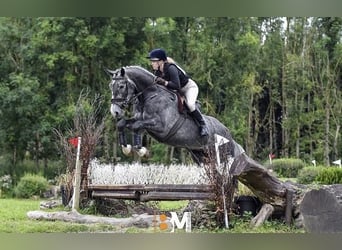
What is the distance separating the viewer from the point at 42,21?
25.3 ft

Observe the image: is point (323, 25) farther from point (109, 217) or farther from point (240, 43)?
point (109, 217)

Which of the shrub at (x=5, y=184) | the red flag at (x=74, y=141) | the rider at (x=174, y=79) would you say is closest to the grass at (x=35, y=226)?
the red flag at (x=74, y=141)

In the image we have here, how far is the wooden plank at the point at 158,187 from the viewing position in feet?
18.3

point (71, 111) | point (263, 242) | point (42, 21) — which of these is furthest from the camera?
point (42, 21)

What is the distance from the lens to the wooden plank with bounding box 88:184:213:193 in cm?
557

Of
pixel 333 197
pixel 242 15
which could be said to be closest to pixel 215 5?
pixel 242 15

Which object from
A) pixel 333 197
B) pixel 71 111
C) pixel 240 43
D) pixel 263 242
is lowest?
pixel 263 242

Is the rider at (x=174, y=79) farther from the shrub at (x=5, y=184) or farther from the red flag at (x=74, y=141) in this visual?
the shrub at (x=5, y=184)

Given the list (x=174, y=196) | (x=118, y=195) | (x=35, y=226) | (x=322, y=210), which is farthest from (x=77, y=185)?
(x=322, y=210)

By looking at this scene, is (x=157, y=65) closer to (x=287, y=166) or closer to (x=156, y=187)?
(x=156, y=187)

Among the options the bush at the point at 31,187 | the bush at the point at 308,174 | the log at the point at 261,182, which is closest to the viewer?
the log at the point at 261,182

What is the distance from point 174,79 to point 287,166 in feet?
7.42

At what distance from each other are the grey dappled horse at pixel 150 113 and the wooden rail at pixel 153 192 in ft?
1.00

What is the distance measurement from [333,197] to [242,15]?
2743 millimetres
